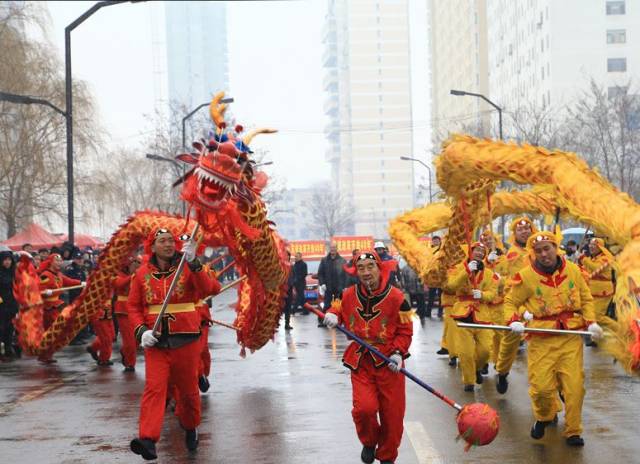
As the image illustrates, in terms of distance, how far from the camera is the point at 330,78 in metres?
186

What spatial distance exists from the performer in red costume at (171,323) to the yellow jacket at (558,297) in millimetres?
2648

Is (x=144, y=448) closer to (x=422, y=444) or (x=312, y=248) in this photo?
(x=422, y=444)

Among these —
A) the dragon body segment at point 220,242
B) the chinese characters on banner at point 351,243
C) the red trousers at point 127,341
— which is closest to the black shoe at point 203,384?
the dragon body segment at point 220,242

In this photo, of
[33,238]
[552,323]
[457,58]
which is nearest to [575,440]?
[552,323]

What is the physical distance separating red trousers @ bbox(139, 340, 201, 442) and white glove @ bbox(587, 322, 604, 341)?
124 inches

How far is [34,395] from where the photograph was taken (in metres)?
13.1

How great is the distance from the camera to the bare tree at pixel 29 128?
3067 centimetres

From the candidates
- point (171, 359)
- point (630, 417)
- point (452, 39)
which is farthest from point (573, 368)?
point (452, 39)

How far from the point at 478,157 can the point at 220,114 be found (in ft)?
8.81

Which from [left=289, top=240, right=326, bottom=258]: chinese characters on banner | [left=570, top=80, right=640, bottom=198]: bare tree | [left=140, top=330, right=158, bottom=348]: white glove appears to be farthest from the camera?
[left=570, top=80, right=640, bottom=198]: bare tree

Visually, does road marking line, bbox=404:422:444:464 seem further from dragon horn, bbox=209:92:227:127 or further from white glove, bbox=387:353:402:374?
dragon horn, bbox=209:92:227:127

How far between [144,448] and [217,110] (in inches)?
124

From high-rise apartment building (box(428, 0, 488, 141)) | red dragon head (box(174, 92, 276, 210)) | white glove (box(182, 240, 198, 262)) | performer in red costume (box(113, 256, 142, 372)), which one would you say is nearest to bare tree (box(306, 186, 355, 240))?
high-rise apartment building (box(428, 0, 488, 141))

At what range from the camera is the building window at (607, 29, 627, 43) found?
72.8m
